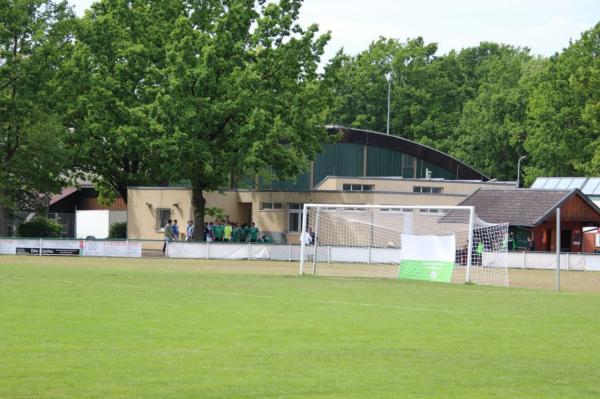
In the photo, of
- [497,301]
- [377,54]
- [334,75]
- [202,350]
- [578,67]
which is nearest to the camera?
[202,350]

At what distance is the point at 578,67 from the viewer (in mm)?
90625

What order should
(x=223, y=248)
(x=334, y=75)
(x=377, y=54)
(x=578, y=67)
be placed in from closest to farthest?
(x=223, y=248) < (x=334, y=75) < (x=578, y=67) < (x=377, y=54)

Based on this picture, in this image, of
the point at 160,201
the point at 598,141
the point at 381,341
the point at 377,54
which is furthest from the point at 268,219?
the point at 377,54

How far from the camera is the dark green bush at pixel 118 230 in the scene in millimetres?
73812

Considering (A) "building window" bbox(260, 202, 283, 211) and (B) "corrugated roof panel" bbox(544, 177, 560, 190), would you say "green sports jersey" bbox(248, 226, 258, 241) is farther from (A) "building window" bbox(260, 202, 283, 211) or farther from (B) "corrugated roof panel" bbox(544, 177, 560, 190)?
(B) "corrugated roof panel" bbox(544, 177, 560, 190)

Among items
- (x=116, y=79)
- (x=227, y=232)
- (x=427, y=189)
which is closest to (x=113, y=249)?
(x=227, y=232)

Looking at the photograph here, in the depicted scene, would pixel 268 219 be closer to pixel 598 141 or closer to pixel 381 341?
pixel 598 141

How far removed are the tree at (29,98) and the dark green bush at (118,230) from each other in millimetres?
6121

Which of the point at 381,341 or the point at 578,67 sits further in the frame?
the point at 578,67

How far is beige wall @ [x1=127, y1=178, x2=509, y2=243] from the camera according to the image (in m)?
67.2

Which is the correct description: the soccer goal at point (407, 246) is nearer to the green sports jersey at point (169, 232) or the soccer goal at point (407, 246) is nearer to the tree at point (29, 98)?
the green sports jersey at point (169, 232)

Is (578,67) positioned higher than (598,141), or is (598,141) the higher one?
(578,67)

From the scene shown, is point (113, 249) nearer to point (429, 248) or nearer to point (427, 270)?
point (427, 270)

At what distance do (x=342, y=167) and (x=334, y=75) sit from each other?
51.2ft
